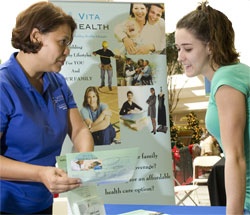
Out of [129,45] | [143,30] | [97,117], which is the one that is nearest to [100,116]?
[97,117]

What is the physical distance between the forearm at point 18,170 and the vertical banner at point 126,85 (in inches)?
87.4

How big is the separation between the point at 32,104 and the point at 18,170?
257 mm

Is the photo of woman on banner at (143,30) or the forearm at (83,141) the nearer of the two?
the forearm at (83,141)

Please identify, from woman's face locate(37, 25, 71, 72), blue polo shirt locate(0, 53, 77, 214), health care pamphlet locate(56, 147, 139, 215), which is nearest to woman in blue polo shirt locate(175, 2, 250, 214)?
health care pamphlet locate(56, 147, 139, 215)

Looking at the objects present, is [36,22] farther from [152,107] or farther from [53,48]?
[152,107]

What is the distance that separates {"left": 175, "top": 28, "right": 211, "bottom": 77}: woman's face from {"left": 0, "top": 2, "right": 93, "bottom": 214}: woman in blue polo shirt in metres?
0.41

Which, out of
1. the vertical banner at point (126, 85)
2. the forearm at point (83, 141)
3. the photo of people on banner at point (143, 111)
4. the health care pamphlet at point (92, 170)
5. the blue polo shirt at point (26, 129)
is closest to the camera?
the health care pamphlet at point (92, 170)

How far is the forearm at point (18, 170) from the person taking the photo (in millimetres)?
1296

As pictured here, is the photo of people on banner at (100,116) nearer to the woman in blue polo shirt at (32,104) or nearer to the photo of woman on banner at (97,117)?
the photo of woman on banner at (97,117)

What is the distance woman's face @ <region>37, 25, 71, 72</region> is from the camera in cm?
149

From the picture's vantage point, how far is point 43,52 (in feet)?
4.92

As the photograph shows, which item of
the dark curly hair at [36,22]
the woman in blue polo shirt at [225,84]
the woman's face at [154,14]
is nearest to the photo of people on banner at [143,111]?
the woman's face at [154,14]

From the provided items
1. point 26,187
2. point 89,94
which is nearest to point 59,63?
point 26,187

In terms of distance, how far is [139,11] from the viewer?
3701 mm
